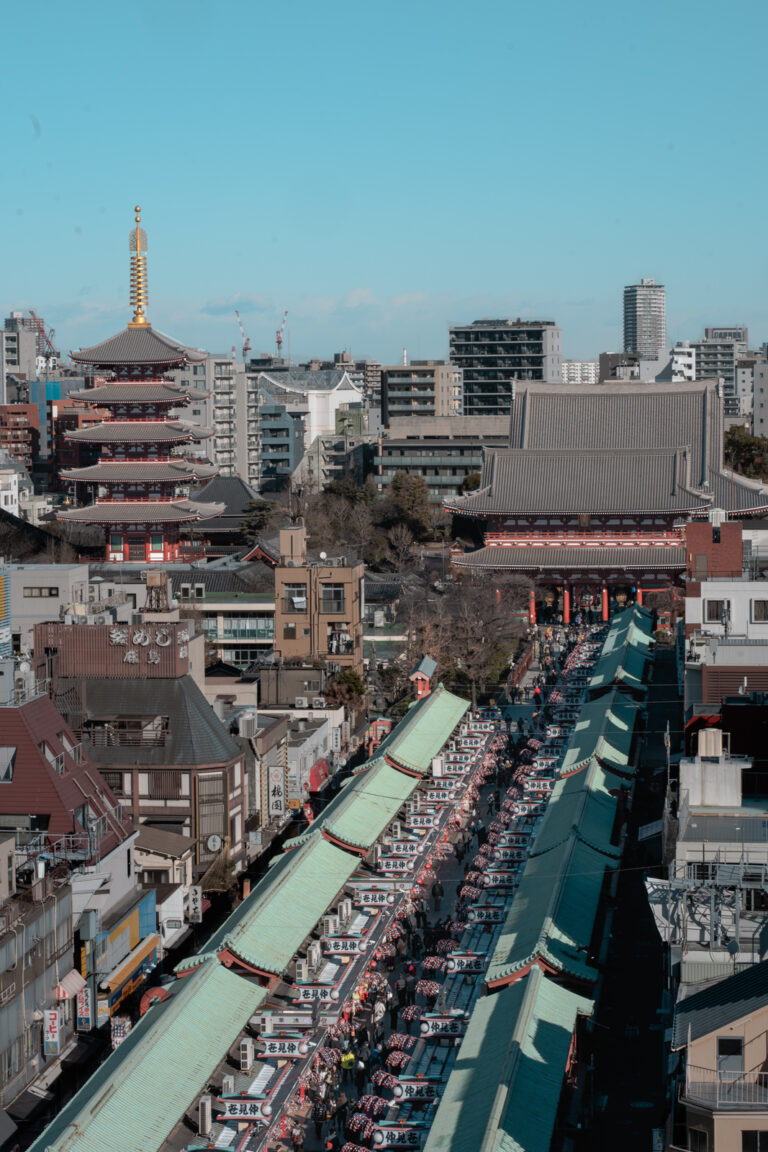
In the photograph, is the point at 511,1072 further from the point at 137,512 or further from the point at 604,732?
the point at 137,512

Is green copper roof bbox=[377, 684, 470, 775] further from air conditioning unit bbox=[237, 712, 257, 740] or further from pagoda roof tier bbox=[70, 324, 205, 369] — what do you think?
pagoda roof tier bbox=[70, 324, 205, 369]

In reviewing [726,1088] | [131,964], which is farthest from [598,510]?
[726,1088]

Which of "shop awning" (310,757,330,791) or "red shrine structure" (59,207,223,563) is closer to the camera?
"shop awning" (310,757,330,791)

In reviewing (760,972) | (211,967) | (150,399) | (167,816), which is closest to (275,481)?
(150,399)

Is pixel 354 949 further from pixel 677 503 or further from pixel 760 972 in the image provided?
pixel 677 503

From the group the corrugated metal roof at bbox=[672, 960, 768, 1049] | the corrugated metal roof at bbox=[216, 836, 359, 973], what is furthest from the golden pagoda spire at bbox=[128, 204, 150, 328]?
the corrugated metal roof at bbox=[672, 960, 768, 1049]

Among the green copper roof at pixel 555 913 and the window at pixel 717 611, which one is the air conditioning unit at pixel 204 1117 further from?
the window at pixel 717 611
